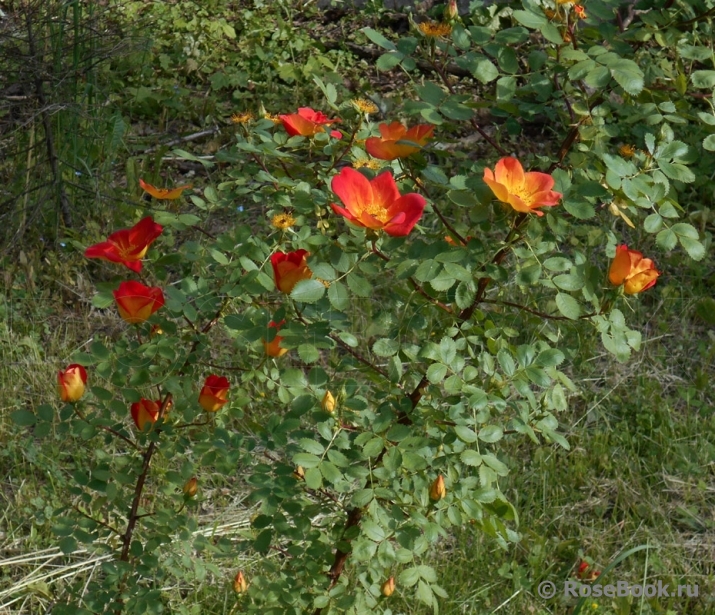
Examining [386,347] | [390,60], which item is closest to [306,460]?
[386,347]

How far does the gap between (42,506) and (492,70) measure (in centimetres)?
150

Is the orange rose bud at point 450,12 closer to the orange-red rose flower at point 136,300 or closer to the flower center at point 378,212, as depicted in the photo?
the flower center at point 378,212

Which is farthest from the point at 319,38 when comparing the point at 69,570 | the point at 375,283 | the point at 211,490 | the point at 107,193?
the point at 69,570

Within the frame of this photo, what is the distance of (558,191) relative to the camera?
49.6 inches

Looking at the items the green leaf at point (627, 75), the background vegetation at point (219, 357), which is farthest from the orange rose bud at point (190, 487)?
the green leaf at point (627, 75)

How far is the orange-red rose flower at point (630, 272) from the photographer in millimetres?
1328

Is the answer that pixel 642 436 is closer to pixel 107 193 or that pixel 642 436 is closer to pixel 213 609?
pixel 213 609

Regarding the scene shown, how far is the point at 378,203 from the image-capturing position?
1.29m

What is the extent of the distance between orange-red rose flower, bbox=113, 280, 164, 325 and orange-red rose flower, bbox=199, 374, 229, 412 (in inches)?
6.2

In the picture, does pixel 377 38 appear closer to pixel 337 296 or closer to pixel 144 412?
pixel 337 296

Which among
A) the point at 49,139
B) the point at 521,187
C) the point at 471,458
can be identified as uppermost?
the point at 521,187

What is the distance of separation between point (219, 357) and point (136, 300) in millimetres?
1094

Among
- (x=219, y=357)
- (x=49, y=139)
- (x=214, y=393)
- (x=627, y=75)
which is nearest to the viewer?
(x=627, y=75)

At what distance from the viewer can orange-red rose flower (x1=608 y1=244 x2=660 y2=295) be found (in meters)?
1.33
